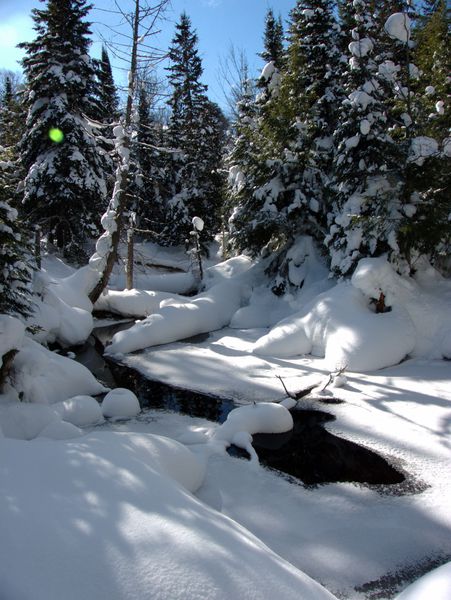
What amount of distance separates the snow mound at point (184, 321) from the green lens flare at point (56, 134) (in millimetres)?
9361

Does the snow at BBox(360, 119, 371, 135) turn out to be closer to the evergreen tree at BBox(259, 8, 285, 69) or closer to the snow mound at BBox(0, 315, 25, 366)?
the snow mound at BBox(0, 315, 25, 366)

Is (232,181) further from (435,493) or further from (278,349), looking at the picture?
(435,493)

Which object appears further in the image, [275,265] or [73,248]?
[73,248]

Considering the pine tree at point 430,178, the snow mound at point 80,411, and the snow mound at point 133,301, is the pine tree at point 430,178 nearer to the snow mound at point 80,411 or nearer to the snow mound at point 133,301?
the snow mound at point 80,411

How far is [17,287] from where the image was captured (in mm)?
6664

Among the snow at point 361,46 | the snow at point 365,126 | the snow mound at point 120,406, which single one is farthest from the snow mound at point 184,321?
the snow at point 361,46

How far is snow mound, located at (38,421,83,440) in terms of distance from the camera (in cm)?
517

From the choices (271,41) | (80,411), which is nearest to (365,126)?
(80,411)

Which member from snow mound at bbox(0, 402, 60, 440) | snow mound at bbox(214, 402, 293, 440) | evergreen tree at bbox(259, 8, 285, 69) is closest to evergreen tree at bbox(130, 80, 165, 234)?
evergreen tree at bbox(259, 8, 285, 69)

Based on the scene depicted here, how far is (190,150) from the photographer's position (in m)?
22.4

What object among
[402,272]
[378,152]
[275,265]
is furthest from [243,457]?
[275,265]

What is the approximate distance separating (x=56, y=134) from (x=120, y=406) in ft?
46.7

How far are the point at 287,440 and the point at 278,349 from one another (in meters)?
3.72

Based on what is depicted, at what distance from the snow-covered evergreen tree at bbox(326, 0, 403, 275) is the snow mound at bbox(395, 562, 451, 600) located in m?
7.07
